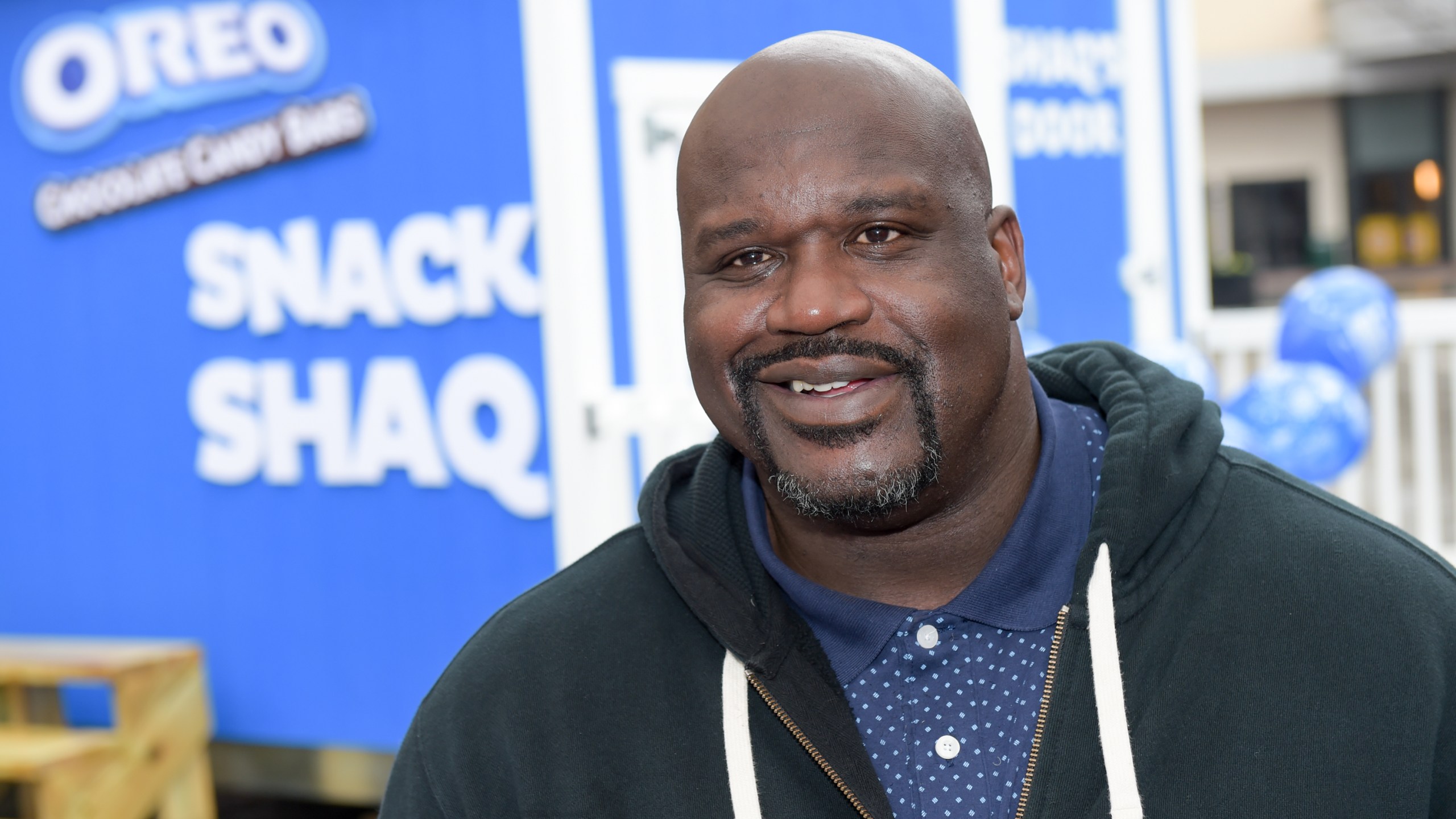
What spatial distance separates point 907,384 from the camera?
1710 millimetres

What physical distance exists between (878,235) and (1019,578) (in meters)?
0.45

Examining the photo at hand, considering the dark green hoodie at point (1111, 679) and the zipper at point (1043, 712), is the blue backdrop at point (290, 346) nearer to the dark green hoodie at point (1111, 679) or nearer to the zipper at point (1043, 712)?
the dark green hoodie at point (1111, 679)

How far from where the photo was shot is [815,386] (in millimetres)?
1721

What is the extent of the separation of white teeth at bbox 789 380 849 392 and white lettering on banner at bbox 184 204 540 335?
304 cm

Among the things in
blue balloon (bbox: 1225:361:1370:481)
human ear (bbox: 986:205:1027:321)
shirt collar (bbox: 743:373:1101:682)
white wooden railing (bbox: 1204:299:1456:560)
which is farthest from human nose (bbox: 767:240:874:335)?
white wooden railing (bbox: 1204:299:1456:560)

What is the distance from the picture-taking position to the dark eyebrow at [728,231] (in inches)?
66.6

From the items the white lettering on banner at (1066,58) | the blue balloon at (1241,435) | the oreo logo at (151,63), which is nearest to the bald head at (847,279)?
the blue balloon at (1241,435)

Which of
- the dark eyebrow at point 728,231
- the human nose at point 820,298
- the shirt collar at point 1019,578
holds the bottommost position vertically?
the shirt collar at point 1019,578

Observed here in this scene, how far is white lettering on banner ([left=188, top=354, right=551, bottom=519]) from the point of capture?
15.6 feet

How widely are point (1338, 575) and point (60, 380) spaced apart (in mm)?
4954

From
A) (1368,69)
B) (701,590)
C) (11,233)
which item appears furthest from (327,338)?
(1368,69)

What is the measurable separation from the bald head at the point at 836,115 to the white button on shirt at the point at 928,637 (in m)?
0.50

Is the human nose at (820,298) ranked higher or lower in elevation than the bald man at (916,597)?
higher

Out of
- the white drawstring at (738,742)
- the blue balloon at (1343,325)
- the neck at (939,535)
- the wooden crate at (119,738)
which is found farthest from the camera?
the blue balloon at (1343,325)
